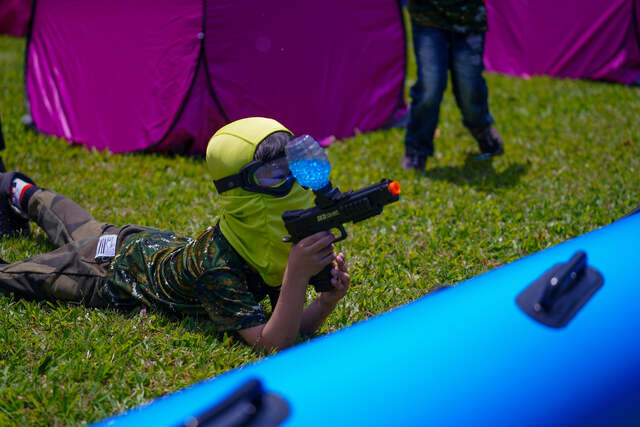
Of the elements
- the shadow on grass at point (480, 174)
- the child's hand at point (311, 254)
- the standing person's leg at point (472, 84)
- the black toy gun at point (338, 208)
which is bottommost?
the shadow on grass at point (480, 174)

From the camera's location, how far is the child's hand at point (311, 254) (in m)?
1.99

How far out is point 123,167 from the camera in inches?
183

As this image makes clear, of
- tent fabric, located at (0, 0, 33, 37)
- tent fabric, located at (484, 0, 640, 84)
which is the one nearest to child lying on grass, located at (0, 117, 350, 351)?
tent fabric, located at (484, 0, 640, 84)

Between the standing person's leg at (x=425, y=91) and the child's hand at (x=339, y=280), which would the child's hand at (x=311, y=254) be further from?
the standing person's leg at (x=425, y=91)

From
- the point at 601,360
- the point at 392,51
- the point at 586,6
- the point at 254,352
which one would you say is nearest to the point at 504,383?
the point at 601,360

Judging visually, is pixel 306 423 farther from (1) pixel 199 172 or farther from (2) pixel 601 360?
(1) pixel 199 172

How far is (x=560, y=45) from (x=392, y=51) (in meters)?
3.07

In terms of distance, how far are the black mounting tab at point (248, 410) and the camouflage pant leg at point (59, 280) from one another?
1630mm

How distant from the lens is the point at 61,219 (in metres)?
3.21

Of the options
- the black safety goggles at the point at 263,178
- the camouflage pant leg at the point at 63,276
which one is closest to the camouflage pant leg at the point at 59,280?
the camouflage pant leg at the point at 63,276

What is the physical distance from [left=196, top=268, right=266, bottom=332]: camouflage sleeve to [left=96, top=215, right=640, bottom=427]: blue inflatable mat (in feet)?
2.36

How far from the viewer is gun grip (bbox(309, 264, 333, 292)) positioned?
2.25 metres

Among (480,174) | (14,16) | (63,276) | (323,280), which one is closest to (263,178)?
(323,280)

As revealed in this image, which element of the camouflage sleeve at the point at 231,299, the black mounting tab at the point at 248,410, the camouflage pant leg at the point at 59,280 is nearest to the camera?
the black mounting tab at the point at 248,410
